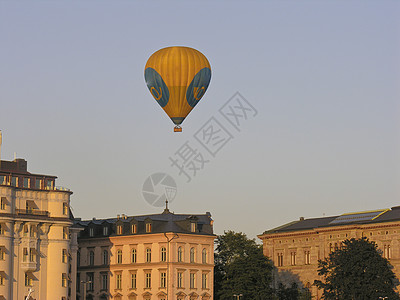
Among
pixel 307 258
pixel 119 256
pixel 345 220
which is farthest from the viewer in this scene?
pixel 307 258

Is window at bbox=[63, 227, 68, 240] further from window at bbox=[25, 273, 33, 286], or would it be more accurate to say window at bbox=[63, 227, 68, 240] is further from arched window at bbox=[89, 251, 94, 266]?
arched window at bbox=[89, 251, 94, 266]

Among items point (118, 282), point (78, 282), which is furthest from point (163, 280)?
point (78, 282)

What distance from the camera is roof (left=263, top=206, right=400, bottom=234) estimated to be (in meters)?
139

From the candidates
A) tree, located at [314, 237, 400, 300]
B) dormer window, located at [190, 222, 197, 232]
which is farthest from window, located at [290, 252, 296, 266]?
tree, located at [314, 237, 400, 300]

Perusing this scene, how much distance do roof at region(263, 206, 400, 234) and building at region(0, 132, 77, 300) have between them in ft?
125

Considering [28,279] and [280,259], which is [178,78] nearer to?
[28,279]

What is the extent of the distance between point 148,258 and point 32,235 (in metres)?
19.9

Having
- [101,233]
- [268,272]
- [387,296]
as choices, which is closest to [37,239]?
[101,233]

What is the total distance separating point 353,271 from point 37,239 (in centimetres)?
3692

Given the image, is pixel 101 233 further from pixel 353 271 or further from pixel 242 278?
pixel 353 271

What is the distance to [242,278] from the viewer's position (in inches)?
5340

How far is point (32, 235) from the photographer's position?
122 m

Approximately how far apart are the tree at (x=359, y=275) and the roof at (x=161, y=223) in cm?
2217

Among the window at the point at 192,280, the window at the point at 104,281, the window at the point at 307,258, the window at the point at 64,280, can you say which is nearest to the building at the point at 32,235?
the window at the point at 64,280
